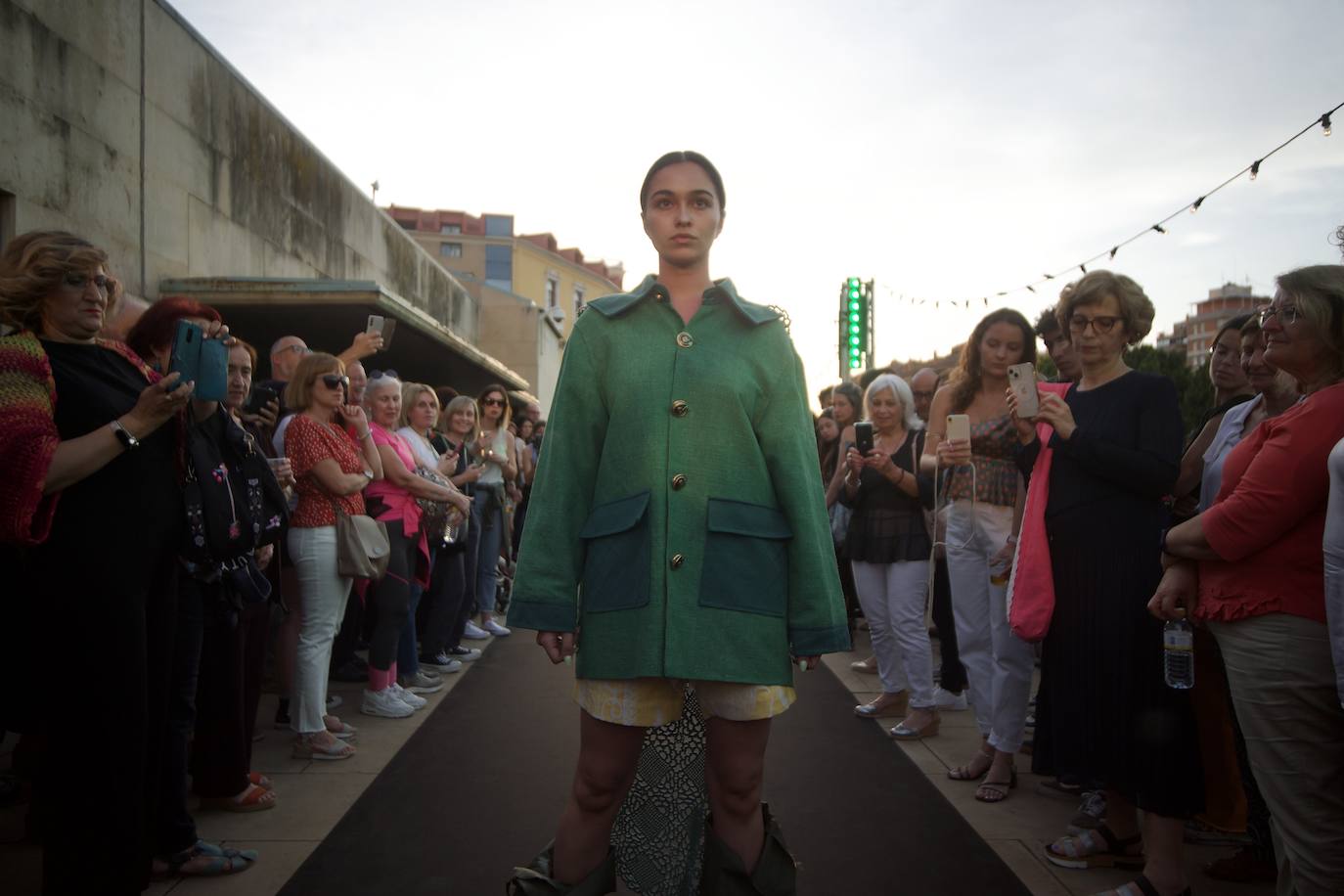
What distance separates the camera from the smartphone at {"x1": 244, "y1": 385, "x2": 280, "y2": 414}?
5305mm

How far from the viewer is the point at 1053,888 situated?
3.41 meters

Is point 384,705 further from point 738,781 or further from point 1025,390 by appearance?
point 1025,390

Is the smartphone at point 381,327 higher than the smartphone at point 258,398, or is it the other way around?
the smartphone at point 381,327

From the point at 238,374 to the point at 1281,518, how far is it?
3.90 m

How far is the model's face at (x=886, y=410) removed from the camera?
6.03 m

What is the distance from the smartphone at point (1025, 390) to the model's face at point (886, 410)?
2211 mm

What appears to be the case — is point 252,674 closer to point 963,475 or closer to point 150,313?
point 150,313

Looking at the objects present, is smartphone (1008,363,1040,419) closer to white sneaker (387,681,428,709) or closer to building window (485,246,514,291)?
white sneaker (387,681,428,709)

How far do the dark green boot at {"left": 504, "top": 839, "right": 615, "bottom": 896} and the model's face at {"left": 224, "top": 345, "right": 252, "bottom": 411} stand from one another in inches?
102

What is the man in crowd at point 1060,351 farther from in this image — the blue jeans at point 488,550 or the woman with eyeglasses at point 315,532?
the blue jeans at point 488,550

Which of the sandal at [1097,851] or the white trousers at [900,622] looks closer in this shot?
the sandal at [1097,851]

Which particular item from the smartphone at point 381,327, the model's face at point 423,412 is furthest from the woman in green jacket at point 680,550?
the model's face at point 423,412

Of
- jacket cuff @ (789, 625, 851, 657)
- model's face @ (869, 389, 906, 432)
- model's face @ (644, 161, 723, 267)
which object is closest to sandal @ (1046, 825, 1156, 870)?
jacket cuff @ (789, 625, 851, 657)

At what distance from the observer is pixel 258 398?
5344mm
